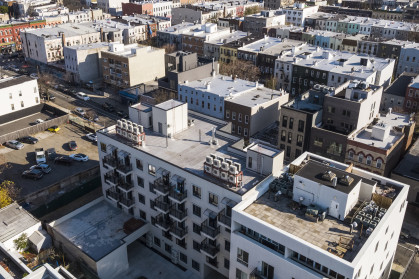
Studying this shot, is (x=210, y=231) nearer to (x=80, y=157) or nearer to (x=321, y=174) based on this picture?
(x=321, y=174)

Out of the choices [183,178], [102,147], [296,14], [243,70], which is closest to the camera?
[183,178]

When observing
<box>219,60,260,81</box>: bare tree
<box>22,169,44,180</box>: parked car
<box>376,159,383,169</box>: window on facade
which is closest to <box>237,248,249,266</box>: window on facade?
<box>376,159,383,169</box>: window on facade

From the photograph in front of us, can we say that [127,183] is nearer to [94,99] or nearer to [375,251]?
[375,251]

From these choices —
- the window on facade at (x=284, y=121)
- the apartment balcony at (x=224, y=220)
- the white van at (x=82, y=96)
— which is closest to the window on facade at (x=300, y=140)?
the window on facade at (x=284, y=121)

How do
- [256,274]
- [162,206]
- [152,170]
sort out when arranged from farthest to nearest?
1. [152,170]
2. [162,206]
3. [256,274]

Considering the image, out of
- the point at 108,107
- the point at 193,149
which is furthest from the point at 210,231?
the point at 108,107
